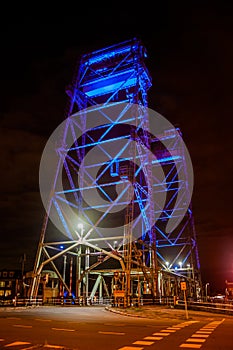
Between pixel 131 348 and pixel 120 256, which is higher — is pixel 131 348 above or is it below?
below

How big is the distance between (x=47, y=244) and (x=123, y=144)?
11045 mm

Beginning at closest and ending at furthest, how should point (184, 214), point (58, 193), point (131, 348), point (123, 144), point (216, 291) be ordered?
point (131, 348) → point (58, 193) → point (123, 144) → point (184, 214) → point (216, 291)

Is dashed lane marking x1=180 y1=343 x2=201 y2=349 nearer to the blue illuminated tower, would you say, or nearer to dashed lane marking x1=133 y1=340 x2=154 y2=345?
dashed lane marking x1=133 y1=340 x2=154 y2=345

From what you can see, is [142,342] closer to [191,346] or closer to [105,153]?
[191,346]

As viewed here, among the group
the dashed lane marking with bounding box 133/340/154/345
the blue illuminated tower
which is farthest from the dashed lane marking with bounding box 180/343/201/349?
A: the blue illuminated tower

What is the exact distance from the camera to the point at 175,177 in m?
49.2

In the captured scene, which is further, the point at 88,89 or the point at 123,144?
the point at 88,89

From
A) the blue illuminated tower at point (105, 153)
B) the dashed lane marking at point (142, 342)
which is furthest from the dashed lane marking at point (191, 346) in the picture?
the blue illuminated tower at point (105, 153)

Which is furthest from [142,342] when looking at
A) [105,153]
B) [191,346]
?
[105,153]

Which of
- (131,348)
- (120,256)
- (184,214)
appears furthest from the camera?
(184,214)

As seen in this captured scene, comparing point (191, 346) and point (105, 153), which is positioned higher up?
point (105, 153)

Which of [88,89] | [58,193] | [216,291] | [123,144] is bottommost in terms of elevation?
[216,291]

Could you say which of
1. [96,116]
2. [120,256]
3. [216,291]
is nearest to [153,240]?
[120,256]

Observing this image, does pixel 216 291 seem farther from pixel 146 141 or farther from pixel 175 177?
pixel 146 141
